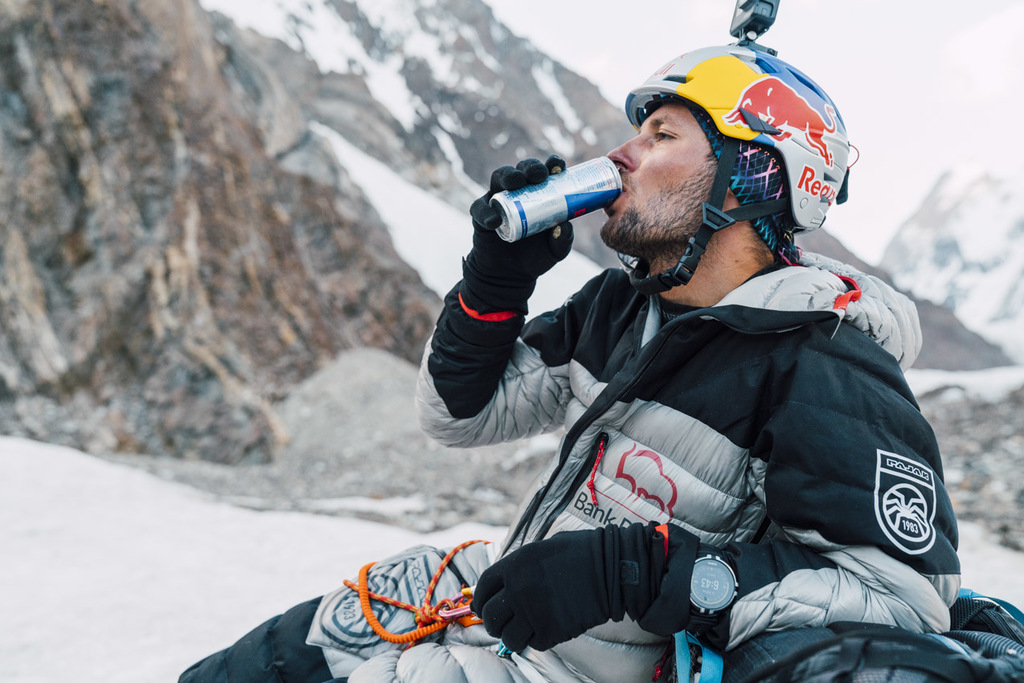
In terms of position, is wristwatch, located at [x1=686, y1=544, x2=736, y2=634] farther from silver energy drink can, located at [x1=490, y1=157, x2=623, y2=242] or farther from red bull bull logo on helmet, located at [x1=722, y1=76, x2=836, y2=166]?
red bull bull logo on helmet, located at [x1=722, y1=76, x2=836, y2=166]

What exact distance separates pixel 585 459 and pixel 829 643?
3.28 ft

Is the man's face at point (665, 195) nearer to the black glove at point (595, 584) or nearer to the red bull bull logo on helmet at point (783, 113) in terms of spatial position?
the red bull bull logo on helmet at point (783, 113)

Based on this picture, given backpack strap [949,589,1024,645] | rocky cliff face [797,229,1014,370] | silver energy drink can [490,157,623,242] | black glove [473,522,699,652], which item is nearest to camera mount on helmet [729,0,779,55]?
silver energy drink can [490,157,623,242]

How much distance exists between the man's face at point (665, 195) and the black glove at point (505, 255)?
0.71 ft

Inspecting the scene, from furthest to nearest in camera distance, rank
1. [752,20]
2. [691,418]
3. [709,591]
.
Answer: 1. [752,20]
2. [691,418]
3. [709,591]

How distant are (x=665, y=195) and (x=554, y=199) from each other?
426 millimetres

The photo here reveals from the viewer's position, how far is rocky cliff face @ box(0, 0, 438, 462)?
31.6 feet

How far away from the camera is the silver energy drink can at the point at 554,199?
7.26ft

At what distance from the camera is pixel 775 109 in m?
2.38

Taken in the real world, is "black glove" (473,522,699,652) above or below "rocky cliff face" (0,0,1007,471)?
above

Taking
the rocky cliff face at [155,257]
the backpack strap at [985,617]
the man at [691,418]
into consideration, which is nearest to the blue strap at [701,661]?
the man at [691,418]

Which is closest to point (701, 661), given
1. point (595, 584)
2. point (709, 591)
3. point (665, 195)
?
point (709, 591)

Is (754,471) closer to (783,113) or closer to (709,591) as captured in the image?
(709,591)

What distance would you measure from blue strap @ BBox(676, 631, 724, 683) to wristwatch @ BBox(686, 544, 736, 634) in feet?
0.21
